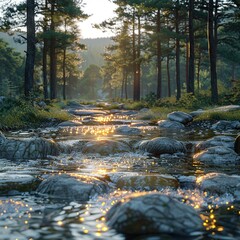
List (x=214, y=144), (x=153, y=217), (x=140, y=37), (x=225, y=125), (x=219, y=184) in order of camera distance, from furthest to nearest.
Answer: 1. (x=140, y=37)
2. (x=225, y=125)
3. (x=214, y=144)
4. (x=219, y=184)
5. (x=153, y=217)

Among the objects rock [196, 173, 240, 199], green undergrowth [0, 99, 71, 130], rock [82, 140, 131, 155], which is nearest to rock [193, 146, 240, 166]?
rock [82, 140, 131, 155]

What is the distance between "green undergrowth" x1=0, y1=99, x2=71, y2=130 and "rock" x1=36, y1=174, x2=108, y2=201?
840cm

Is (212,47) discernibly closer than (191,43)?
Yes

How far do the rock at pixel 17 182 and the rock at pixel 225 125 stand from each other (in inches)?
354

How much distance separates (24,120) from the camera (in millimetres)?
14312

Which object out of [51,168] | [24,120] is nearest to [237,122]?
[24,120]

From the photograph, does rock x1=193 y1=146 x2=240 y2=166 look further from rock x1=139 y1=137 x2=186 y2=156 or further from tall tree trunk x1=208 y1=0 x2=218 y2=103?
tall tree trunk x1=208 y1=0 x2=218 y2=103

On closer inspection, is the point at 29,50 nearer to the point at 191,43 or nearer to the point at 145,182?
the point at 191,43

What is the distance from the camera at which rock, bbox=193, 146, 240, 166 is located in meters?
6.95

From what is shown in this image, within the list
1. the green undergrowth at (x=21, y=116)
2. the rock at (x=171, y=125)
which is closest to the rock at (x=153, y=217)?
the green undergrowth at (x=21, y=116)

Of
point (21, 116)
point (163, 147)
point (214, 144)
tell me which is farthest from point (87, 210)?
point (21, 116)

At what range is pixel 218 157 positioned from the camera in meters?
7.09

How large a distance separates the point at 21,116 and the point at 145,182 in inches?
405

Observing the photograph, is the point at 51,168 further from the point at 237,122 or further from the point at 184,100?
the point at 184,100
